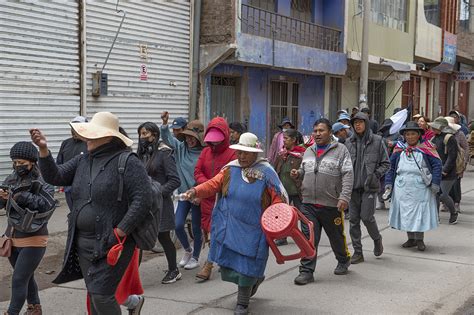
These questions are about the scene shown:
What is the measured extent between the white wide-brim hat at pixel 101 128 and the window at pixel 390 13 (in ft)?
57.8

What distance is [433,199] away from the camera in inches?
332

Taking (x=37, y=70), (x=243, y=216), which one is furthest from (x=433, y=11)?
(x=243, y=216)

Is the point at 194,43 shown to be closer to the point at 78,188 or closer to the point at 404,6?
the point at 78,188

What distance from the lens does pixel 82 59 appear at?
462 inches

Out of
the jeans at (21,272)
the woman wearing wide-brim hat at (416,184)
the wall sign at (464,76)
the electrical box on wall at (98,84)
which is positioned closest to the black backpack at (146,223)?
the jeans at (21,272)

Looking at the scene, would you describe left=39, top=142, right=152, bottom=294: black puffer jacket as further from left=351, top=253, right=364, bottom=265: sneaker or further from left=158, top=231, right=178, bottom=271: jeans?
left=351, top=253, right=364, bottom=265: sneaker

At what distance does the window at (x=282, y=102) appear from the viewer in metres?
18.0

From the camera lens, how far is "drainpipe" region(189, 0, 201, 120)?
47.8 ft

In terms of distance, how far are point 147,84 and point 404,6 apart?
46.1 feet

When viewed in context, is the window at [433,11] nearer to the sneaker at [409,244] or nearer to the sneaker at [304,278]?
the sneaker at [409,244]

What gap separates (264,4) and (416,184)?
33.3ft

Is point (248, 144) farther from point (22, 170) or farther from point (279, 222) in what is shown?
point (22, 170)

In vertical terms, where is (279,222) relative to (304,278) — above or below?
above

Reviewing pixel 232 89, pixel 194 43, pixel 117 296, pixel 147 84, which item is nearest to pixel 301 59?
pixel 232 89
